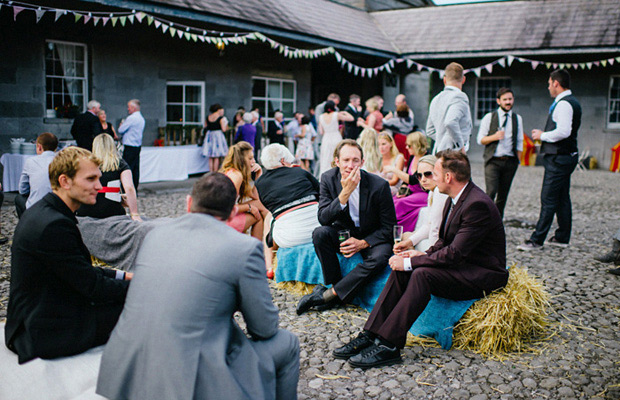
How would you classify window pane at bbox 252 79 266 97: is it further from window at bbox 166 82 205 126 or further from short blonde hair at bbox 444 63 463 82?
short blonde hair at bbox 444 63 463 82

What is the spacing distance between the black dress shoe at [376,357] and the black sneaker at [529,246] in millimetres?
3586

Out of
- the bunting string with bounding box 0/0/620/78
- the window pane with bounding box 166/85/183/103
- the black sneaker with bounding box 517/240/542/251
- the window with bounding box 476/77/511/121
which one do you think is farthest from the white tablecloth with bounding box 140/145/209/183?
the window with bounding box 476/77/511/121

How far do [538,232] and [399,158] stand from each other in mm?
1870

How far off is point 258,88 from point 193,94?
2.37 meters

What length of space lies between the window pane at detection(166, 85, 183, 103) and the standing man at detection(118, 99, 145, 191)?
306 cm

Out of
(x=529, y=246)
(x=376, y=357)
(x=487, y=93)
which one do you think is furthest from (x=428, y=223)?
(x=487, y=93)

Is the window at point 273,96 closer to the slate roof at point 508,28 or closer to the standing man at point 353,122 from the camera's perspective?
the slate roof at point 508,28

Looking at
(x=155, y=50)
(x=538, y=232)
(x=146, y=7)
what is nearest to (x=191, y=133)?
(x=155, y=50)

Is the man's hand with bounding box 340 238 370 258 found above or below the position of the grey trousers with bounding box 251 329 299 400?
above

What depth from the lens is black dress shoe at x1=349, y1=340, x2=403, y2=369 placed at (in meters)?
3.56

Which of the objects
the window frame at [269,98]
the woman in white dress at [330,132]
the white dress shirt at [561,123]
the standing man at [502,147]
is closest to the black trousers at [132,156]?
the woman in white dress at [330,132]

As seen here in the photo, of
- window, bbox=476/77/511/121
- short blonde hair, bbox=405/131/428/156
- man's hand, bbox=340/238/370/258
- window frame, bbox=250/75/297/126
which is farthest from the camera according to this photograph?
window, bbox=476/77/511/121

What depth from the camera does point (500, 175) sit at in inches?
276

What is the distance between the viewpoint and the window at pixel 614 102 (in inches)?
692
